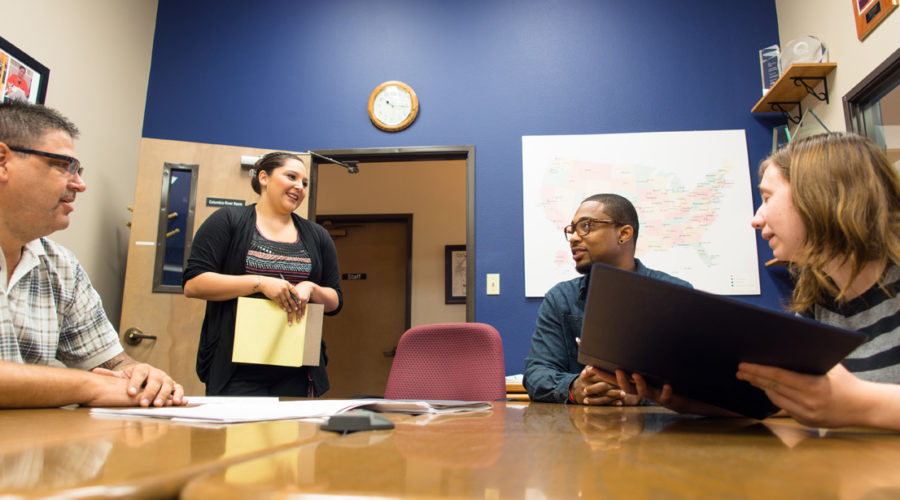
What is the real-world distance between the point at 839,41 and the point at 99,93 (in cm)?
383

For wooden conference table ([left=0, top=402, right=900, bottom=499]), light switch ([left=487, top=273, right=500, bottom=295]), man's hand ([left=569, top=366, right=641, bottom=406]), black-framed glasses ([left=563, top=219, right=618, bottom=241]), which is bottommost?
man's hand ([left=569, top=366, right=641, bottom=406])

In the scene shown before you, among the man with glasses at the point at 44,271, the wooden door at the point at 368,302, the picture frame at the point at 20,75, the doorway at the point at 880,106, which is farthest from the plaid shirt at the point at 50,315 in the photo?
the wooden door at the point at 368,302

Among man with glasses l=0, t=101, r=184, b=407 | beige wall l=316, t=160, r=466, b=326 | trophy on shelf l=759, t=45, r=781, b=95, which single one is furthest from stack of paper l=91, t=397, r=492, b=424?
beige wall l=316, t=160, r=466, b=326

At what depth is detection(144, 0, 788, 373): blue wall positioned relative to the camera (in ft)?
→ 9.94

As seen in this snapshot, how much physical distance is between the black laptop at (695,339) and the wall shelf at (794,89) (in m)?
2.42

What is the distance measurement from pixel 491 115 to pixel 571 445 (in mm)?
2836

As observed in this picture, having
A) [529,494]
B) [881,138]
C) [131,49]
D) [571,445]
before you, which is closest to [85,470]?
[529,494]

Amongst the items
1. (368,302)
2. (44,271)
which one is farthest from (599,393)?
(368,302)

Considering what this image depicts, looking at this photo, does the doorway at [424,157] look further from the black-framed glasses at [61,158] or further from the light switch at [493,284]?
the black-framed glasses at [61,158]

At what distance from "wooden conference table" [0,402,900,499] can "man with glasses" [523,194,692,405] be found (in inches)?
25.4

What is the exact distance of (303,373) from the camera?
1.77 metres

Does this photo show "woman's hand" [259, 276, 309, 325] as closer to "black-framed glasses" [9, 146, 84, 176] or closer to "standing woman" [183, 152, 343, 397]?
"standing woman" [183, 152, 343, 397]

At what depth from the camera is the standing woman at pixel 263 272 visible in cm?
171

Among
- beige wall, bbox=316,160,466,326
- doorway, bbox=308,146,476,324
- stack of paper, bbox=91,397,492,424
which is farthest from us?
beige wall, bbox=316,160,466,326
